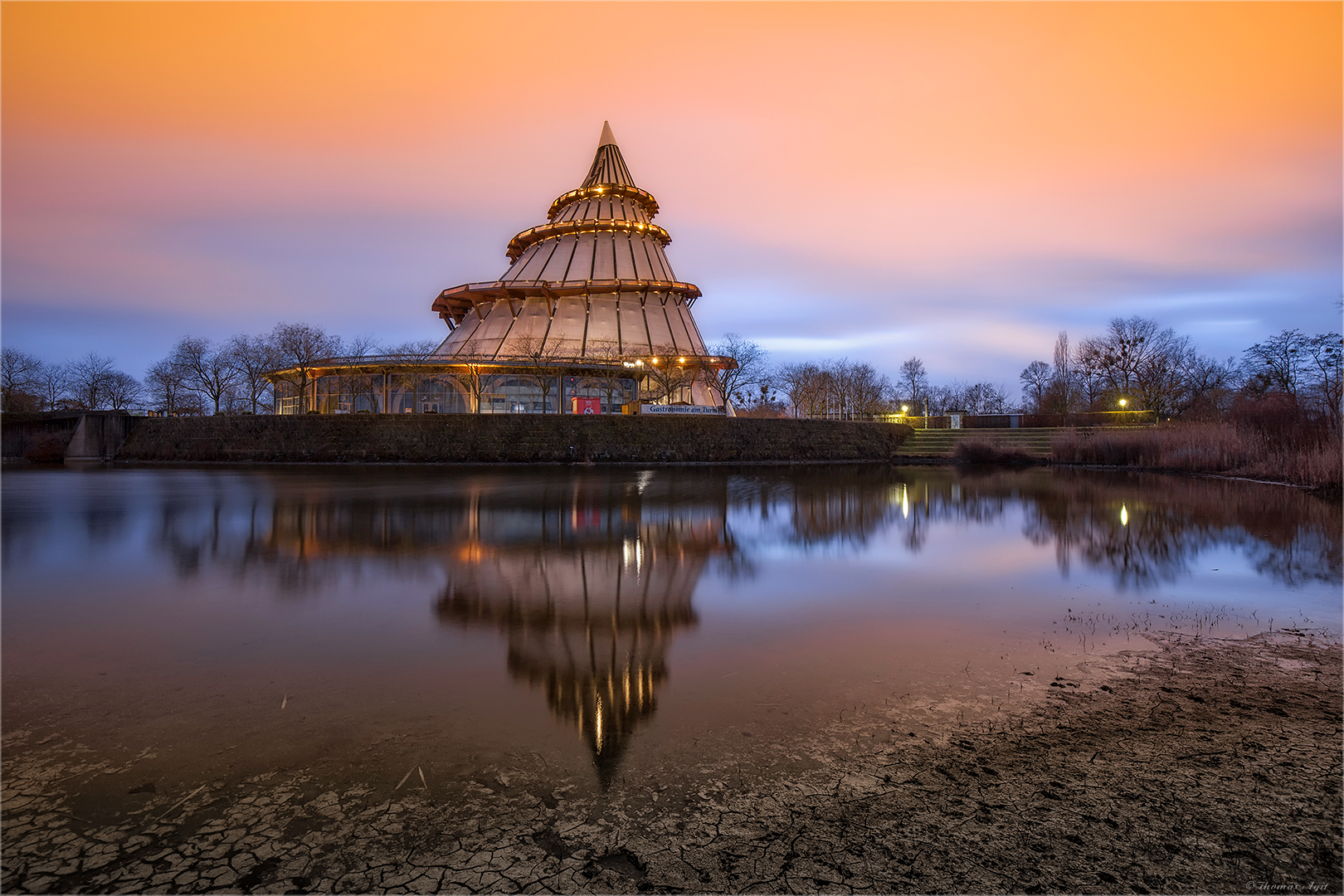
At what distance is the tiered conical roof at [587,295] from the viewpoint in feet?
182

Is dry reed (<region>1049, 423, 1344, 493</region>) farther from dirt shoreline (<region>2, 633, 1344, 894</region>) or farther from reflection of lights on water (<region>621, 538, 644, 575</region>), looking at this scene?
dirt shoreline (<region>2, 633, 1344, 894</region>)

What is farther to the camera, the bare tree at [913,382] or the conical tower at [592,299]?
the bare tree at [913,382]

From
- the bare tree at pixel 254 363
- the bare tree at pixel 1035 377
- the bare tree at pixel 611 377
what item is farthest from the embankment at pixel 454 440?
the bare tree at pixel 1035 377

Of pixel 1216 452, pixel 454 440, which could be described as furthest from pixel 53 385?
pixel 1216 452

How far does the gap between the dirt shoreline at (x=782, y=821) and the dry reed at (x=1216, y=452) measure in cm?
2199

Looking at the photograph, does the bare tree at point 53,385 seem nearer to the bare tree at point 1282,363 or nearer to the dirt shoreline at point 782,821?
the dirt shoreline at point 782,821

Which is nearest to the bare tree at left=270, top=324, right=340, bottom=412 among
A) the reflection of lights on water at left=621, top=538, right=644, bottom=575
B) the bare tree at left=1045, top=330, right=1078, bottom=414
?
the reflection of lights on water at left=621, top=538, right=644, bottom=575

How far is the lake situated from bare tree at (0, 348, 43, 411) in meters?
47.6

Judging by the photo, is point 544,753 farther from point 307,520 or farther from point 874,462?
point 874,462

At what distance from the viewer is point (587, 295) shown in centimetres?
5669

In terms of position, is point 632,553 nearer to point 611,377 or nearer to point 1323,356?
point 611,377

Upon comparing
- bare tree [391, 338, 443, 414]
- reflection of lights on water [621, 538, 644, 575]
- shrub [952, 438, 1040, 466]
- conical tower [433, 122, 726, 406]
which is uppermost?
conical tower [433, 122, 726, 406]

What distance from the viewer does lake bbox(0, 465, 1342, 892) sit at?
3.99m

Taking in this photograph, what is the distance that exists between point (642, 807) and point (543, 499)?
1485 centimetres
